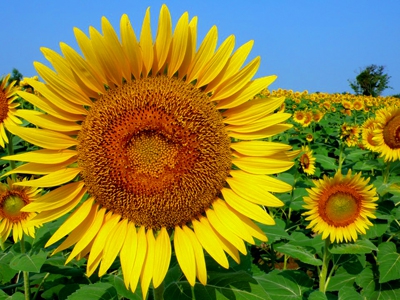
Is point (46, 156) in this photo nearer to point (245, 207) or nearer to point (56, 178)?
point (56, 178)

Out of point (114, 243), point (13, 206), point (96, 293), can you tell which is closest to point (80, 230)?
point (114, 243)

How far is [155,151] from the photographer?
175 cm

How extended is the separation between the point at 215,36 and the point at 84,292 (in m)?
1.25

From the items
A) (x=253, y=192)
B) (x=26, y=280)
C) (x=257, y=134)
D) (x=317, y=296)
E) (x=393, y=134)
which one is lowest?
(x=26, y=280)

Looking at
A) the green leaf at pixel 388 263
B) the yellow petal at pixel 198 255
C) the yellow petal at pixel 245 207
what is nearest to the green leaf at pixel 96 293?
the yellow petal at pixel 198 255

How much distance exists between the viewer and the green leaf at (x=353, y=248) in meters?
3.03

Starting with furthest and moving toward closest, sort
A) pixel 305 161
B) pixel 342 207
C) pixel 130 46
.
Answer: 1. pixel 305 161
2. pixel 342 207
3. pixel 130 46

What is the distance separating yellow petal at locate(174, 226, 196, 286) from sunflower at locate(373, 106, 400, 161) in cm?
320

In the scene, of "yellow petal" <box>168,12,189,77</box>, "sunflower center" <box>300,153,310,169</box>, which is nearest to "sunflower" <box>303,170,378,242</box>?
"yellow petal" <box>168,12,189,77</box>

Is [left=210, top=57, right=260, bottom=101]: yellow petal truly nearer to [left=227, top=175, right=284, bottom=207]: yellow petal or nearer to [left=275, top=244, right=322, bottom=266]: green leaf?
[left=227, top=175, right=284, bottom=207]: yellow petal

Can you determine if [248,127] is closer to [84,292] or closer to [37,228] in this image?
[84,292]

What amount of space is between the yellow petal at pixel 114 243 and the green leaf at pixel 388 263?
7.50 feet

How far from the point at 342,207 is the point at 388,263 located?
65 cm

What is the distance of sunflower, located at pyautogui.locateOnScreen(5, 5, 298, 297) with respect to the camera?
173cm
